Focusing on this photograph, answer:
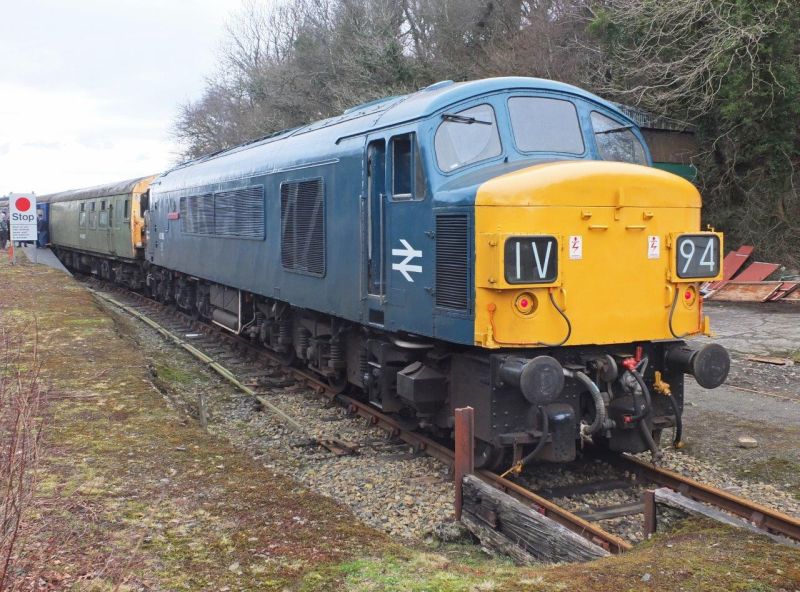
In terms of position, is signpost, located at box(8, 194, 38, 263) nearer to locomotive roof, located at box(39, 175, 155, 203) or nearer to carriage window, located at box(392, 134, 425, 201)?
locomotive roof, located at box(39, 175, 155, 203)

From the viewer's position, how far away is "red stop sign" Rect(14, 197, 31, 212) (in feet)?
83.8

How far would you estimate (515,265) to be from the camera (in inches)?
232

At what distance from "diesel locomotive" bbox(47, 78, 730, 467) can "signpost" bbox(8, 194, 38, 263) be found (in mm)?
20204

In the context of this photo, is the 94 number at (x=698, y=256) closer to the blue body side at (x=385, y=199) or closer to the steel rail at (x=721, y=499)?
the blue body side at (x=385, y=199)

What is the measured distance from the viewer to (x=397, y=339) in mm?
7543

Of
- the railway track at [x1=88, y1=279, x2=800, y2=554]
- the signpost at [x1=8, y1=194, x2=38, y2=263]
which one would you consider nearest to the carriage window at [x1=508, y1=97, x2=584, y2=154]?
the railway track at [x1=88, y1=279, x2=800, y2=554]

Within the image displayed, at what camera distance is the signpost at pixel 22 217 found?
83.9ft

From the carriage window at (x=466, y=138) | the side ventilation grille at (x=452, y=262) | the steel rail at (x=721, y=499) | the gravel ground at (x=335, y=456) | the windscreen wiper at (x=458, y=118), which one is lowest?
the gravel ground at (x=335, y=456)

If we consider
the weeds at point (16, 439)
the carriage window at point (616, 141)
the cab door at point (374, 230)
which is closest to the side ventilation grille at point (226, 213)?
the weeds at point (16, 439)

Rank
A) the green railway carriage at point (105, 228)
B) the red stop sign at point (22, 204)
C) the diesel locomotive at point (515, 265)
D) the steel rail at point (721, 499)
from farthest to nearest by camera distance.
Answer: the red stop sign at point (22, 204) < the green railway carriage at point (105, 228) < the diesel locomotive at point (515, 265) < the steel rail at point (721, 499)

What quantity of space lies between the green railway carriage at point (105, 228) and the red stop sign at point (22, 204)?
2184 mm

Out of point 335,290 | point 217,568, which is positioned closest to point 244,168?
point 335,290

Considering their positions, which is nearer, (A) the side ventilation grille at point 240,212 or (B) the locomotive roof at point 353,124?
(B) the locomotive roof at point 353,124

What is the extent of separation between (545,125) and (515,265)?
1935mm
